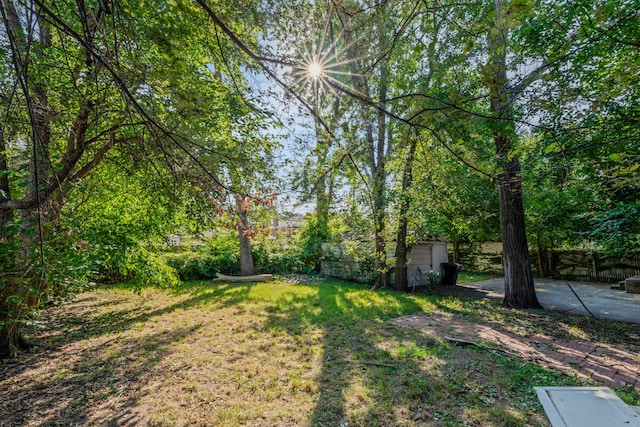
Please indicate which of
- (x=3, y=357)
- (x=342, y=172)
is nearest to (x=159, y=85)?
(x=342, y=172)

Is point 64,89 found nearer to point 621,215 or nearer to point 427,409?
point 427,409

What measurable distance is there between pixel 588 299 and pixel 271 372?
9374 mm

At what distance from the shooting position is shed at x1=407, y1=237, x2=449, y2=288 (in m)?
10.6

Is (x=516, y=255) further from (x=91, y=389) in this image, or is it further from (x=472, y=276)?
(x=472, y=276)

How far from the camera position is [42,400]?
291cm

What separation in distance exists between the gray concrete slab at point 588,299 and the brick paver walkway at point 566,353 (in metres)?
2.87

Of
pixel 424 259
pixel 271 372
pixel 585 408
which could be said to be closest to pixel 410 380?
pixel 585 408

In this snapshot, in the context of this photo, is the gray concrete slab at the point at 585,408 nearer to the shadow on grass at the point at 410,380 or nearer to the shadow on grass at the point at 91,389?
the shadow on grass at the point at 410,380

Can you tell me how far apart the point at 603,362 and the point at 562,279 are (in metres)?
11.2

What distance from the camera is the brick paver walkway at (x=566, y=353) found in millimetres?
3328

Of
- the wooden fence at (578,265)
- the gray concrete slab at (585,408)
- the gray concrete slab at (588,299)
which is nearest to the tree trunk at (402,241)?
the gray concrete slab at (588,299)

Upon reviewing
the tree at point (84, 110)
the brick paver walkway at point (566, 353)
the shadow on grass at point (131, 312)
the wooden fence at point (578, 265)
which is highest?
the tree at point (84, 110)

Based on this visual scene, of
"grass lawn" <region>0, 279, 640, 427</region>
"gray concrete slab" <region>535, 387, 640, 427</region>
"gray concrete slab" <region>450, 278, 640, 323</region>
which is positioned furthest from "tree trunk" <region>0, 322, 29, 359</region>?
"gray concrete slab" <region>450, 278, 640, 323</region>

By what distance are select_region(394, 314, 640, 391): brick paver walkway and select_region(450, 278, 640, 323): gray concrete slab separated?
2.87m
